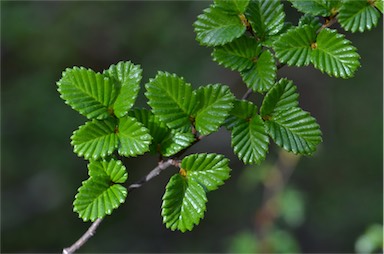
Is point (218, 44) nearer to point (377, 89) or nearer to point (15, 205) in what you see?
point (15, 205)

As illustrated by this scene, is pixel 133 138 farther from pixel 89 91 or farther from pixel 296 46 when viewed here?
pixel 296 46

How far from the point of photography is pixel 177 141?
60 centimetres

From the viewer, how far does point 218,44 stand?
Result: 0.62m

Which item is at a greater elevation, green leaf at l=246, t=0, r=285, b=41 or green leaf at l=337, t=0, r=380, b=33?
green leaf at l=337, t=0, r=380, b=33

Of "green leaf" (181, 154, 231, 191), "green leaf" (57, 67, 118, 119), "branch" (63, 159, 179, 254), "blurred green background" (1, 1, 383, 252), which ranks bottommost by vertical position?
"blurred green background" (1, 1, 383, 252)

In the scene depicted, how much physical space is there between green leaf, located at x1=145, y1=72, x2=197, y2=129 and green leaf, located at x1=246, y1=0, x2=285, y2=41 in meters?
0.12

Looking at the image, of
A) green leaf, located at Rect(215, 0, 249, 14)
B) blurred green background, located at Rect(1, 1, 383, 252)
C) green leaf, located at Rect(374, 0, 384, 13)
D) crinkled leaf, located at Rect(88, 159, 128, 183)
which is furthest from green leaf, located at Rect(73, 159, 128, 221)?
blurred green background, located at Rect(1, 1, 383, 252)

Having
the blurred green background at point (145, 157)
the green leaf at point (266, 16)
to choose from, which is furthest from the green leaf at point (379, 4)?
the blurred green background at point (145, 157)

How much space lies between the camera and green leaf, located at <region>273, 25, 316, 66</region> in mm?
599

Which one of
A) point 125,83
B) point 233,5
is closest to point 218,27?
point 233,5

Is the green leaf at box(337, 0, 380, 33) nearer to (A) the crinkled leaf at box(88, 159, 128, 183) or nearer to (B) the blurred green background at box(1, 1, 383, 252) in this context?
(A) the crinkled leaf at box(88, 159, 128, 183)

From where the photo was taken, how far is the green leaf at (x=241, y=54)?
24.8 inches

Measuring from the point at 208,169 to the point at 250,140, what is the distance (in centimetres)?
6

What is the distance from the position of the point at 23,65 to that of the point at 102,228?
3.46 feet
